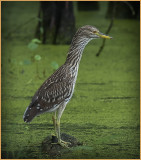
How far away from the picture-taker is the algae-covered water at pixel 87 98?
371 cm

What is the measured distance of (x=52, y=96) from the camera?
361cm

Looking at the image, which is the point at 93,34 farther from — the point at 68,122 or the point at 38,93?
the point at 68,122

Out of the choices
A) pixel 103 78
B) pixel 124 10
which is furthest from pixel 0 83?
pixel 124 10

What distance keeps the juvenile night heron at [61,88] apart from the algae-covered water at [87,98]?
32 cm

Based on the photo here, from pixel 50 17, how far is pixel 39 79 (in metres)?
1.72

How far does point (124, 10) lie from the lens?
8383 mm

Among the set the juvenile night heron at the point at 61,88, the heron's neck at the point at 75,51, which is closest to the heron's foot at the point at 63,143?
the juvenile night heron at the point at 61,88

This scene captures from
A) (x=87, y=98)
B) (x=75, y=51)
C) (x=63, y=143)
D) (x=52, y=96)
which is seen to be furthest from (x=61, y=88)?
(x=87, y=98)

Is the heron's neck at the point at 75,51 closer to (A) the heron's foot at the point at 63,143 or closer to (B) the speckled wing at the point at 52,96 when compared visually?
(B) the speckled wing at the point at 52,96

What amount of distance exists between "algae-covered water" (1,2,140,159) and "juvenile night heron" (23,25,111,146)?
0.32 m

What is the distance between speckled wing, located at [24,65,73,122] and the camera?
3.57 m

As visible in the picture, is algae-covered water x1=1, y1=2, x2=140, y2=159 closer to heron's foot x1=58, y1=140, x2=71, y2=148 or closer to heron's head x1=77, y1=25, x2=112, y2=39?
heron's foot x1=58, y1=140, x2=71, y2=148

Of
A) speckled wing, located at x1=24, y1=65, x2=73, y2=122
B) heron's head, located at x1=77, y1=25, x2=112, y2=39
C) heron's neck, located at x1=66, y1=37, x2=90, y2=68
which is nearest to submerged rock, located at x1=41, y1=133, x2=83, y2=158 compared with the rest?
speckled wing, located at x1=24, y1=65, x2=73, y2=122

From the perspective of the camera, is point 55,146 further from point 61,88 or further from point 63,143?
point 61,88
